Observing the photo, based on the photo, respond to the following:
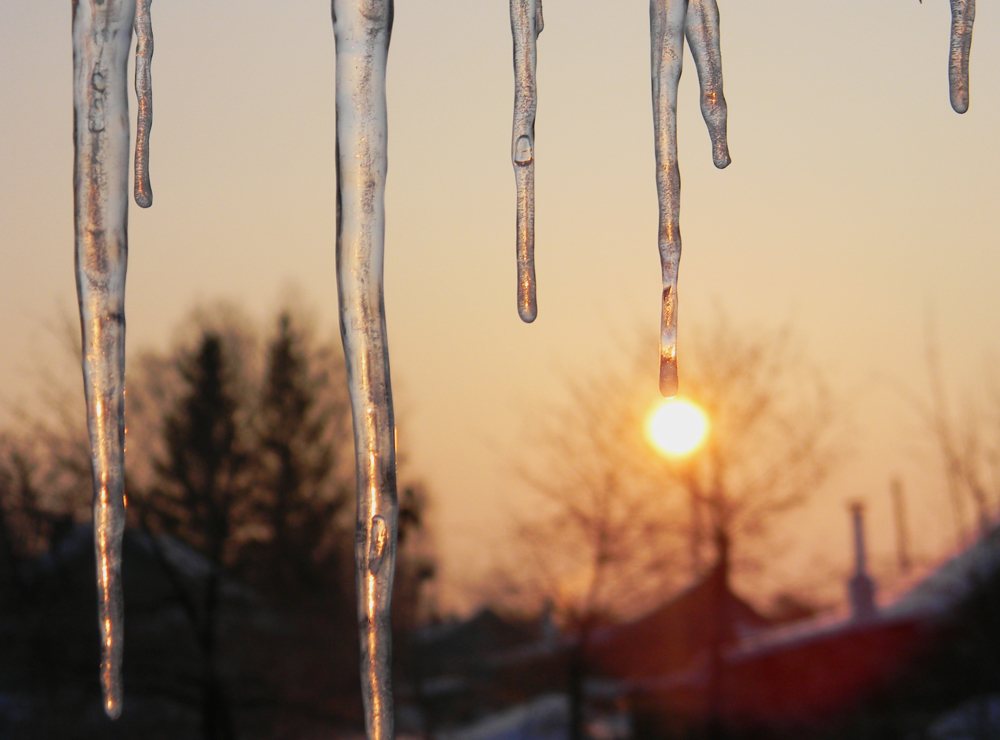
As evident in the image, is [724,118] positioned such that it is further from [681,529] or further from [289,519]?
[289,519]

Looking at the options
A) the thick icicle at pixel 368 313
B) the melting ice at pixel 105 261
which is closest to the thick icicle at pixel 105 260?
the melting ice at pixel 105 261

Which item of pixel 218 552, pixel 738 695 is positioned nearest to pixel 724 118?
pixel 218 552

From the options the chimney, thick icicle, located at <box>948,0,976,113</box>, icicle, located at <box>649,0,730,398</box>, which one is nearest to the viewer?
icicle, located at <box>649,0,730,398</box>

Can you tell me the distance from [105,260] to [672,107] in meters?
1.13

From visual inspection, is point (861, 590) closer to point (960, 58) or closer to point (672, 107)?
point (960, 58)

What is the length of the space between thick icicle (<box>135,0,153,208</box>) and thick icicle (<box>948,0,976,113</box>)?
1.67m

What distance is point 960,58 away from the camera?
7.39ft

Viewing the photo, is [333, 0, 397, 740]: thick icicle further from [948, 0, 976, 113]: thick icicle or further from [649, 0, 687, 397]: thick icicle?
[948, 0, 976, 113]: thick icicle

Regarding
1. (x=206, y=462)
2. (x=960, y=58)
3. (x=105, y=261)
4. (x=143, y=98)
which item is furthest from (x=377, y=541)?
(x=206, y=462)

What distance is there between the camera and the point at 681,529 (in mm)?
17438

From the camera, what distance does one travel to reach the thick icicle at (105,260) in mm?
2049

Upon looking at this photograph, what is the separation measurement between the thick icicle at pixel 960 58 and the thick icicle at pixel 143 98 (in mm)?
1670

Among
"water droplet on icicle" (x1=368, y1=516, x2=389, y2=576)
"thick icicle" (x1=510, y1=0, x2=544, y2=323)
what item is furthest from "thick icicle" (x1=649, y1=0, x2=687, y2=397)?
"water droplet on icicle" (x1=368, y1=516, x2=389, y2=576)

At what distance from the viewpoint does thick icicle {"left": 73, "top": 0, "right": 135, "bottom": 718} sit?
2.05m
